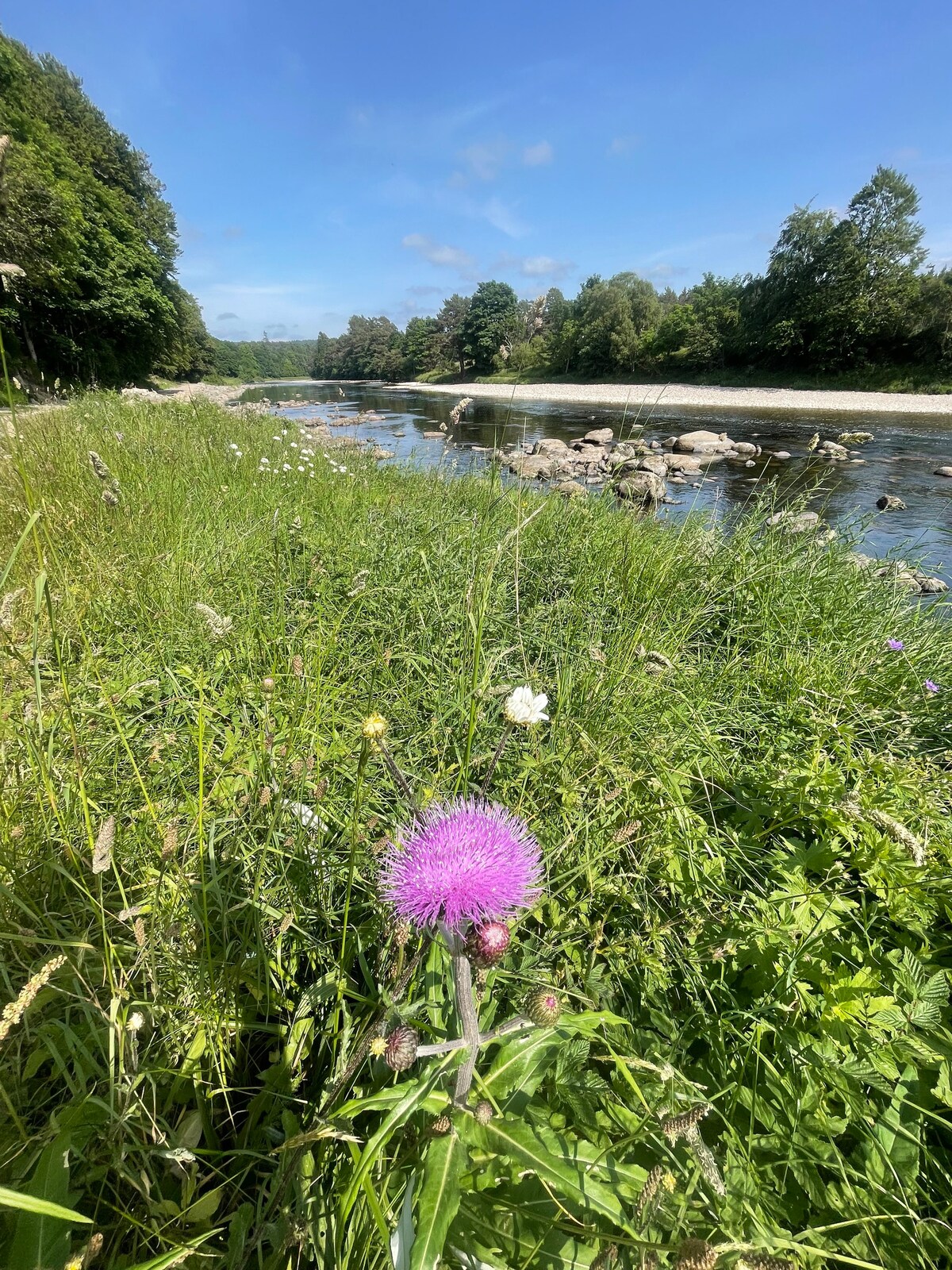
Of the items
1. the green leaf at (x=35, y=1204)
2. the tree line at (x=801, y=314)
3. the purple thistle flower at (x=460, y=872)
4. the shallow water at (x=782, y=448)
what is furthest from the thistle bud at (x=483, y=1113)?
the tree line at (x=801, y=314)

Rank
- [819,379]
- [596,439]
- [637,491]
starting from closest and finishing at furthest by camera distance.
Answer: [637,491], [596,439], [819,379]

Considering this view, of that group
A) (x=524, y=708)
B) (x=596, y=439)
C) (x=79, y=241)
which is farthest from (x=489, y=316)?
(x=524, y=708)

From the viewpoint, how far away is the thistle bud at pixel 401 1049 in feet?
2.57

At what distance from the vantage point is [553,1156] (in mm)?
869

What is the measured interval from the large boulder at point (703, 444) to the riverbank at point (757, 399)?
448 cm

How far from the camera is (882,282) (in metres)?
33.9

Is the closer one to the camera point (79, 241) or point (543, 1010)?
point (543, 1010)

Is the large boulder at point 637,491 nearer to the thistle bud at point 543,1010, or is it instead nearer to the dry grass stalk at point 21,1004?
the thistle bud at point 543,1010

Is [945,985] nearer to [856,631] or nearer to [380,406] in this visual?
[856,631]

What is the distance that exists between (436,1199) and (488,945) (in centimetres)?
36

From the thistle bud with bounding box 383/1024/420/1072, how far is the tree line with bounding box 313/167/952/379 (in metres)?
30.1

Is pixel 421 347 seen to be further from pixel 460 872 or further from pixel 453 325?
pixel 460 872

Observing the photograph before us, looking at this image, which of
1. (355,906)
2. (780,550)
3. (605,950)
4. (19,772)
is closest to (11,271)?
(19,772)

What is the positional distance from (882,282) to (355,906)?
48642mm
